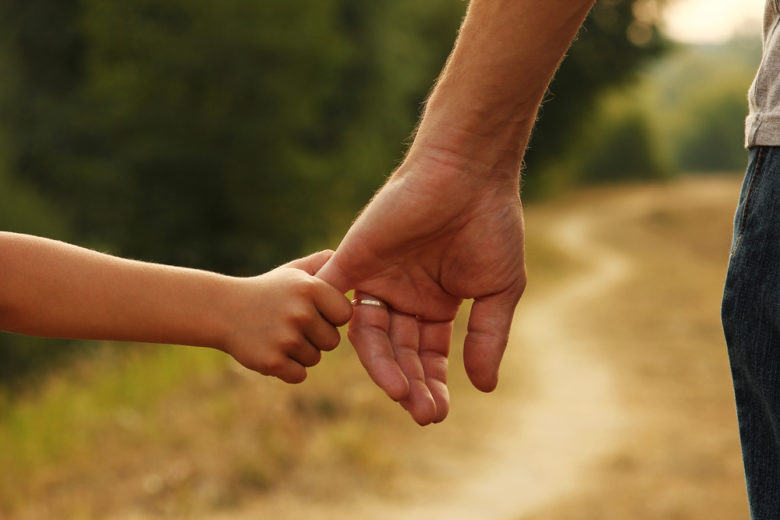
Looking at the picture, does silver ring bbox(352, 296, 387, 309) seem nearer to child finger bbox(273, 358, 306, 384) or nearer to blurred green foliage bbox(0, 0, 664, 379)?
Result: child finger bbox(273, 358, 306, 384)

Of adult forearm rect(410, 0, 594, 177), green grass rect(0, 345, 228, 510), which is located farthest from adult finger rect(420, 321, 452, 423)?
green grass rect(0, 345, 228, 510)

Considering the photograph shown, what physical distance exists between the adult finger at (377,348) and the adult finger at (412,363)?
20 millimetres

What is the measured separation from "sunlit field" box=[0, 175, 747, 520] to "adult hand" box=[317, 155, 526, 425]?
2.64m

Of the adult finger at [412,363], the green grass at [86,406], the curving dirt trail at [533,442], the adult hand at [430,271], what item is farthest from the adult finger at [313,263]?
the green grass at [86,406]

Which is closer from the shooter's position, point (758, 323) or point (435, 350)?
point (758, 323)

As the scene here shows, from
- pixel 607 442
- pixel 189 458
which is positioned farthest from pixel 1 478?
pixel 607 442

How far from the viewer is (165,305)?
5.18 ft

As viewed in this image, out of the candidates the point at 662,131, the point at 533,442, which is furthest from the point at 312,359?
the point at 662,131

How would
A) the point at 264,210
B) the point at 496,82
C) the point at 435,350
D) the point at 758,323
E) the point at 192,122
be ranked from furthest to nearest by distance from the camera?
the point at 264,210
the point at 192,122
the point at 435,350
the point at 496,82
the point at 758,323

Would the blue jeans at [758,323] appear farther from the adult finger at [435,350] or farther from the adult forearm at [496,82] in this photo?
the adult finger at [435,350]

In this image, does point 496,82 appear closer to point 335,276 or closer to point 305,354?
point 335,276

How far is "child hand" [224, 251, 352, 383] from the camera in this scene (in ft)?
5.22

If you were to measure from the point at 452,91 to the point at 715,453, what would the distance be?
413 cm

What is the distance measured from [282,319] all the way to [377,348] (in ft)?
0.62
